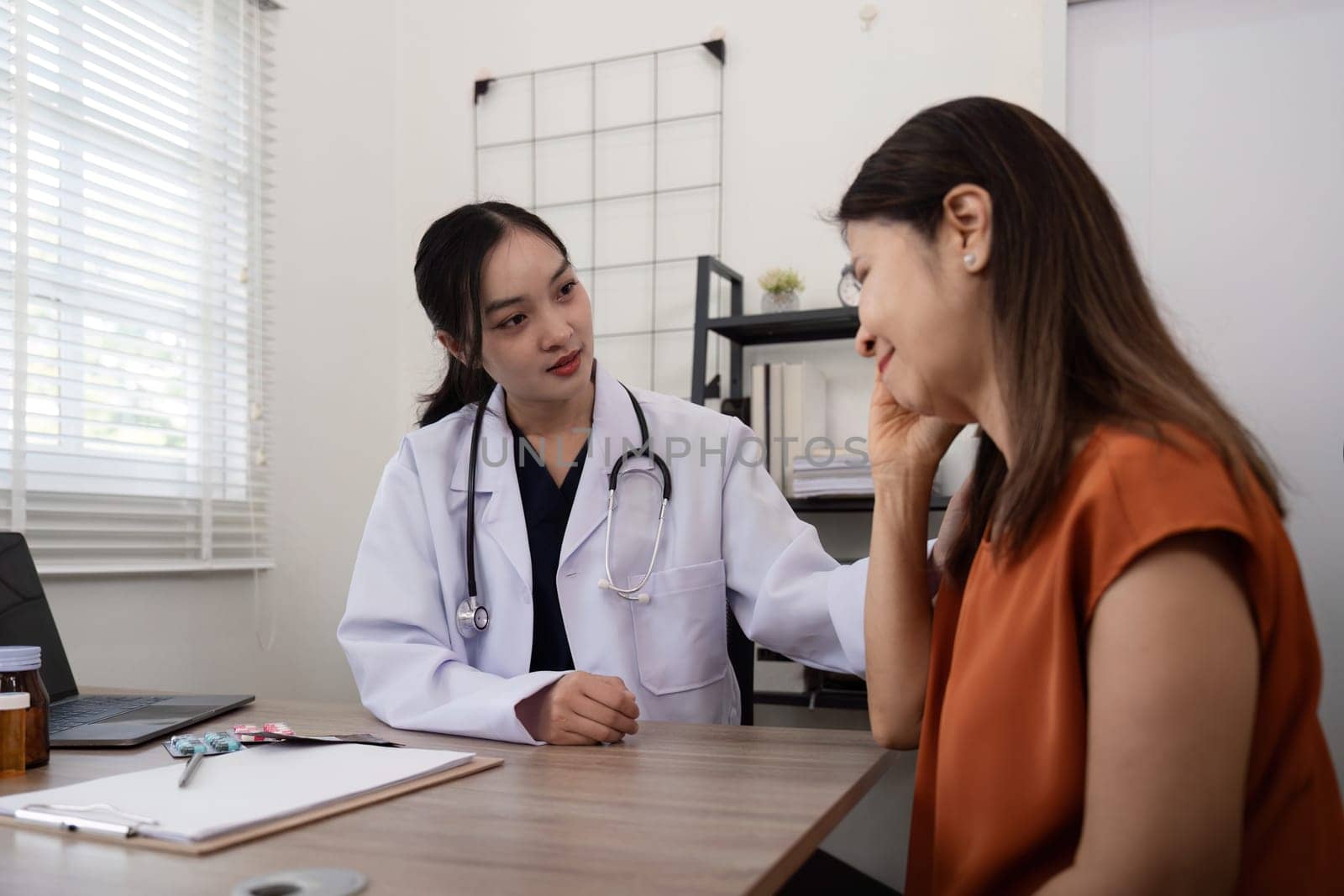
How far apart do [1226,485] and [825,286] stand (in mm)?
1922

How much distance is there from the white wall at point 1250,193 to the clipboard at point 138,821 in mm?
2067

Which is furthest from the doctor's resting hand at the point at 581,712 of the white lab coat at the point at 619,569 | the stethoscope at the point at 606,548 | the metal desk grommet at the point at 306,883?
the metal desk grommet at the point at 306,883

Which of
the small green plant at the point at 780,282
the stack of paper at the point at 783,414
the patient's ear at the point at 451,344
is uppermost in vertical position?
the small green plant at the point at 780,282

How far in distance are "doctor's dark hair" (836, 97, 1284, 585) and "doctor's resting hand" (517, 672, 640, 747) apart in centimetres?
48

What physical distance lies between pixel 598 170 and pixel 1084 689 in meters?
2.37

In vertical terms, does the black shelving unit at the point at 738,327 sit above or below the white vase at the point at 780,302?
below

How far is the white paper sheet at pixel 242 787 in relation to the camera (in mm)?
750

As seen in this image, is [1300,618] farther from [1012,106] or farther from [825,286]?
[825,286]

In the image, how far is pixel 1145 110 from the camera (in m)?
2.36

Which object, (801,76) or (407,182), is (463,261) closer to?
(801,76)

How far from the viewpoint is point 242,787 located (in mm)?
850

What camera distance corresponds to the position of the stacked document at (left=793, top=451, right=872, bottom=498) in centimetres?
218

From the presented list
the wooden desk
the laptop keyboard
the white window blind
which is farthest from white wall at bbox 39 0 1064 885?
the wooden desk

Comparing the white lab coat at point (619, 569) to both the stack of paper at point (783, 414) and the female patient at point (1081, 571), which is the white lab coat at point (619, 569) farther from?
the stack of paper at point (783, 414)
